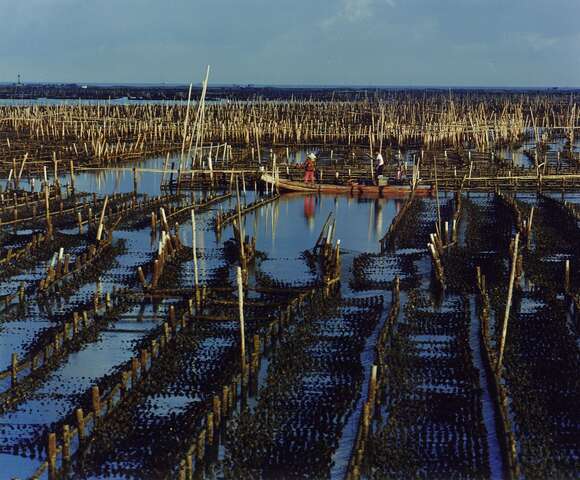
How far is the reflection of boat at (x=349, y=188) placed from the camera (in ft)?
80.0

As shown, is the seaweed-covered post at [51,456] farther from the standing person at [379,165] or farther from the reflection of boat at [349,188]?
the standing person at [379,165]

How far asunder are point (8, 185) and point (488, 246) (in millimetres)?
12316

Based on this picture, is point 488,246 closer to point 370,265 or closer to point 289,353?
point 370,265

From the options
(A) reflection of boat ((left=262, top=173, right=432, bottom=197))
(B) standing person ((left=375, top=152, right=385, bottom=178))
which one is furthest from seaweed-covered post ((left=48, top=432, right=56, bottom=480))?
(B) standing person ((left=375, top=152, right=385, bottom=178))

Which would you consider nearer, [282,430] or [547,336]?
[282,430]

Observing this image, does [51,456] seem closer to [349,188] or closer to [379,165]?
[349,188]

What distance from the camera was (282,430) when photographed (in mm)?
8750

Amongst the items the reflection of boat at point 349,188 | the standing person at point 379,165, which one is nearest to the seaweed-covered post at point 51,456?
the reflection of boat at point 349,188

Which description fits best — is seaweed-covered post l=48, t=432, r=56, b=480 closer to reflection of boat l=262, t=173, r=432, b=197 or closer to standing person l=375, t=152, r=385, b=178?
reflection of boat l=262, t=173, r=432, b=197

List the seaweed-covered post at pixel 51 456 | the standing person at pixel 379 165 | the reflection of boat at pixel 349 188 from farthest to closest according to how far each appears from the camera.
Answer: the standing person at pixel 379 165 → the reflection of boat at pixel 349 188 → the seaweed-covered post at pixel 51 456

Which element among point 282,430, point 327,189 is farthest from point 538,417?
point 327,189

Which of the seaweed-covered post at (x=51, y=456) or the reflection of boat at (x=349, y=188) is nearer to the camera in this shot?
the seaweed-covered post at (x=51, y=456)

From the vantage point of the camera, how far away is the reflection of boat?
960 inches

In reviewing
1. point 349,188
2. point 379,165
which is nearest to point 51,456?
point 349,188
